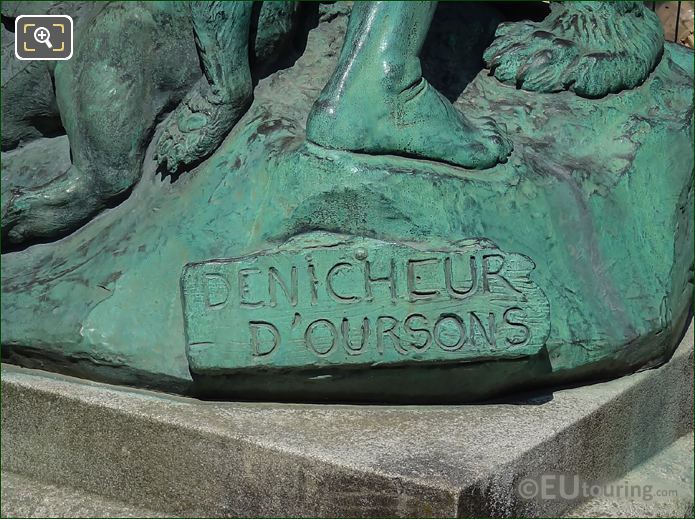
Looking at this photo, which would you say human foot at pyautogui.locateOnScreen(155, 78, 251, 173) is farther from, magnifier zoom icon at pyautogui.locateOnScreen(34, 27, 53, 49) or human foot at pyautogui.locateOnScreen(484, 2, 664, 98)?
human foot at pyautogui.locateOnScreen(484, 2, 664, 98)

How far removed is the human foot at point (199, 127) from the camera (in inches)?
113

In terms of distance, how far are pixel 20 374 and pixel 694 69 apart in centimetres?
191

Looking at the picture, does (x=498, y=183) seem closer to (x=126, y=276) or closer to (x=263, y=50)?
(x=263, y=50)

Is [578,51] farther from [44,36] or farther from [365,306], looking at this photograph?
[44,36]

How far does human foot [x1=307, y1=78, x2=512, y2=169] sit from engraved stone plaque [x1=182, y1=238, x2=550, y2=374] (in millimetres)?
246

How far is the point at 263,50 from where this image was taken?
2.96m

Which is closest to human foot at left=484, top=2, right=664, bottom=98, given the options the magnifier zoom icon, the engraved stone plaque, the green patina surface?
the green patina surface


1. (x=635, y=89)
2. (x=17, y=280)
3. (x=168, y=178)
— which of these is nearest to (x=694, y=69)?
(x=635, y=89)

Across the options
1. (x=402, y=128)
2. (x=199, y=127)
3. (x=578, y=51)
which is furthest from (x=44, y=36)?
(x=578, y=51)

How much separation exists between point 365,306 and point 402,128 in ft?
A: 1.33

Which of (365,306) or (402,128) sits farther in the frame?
(402,128)

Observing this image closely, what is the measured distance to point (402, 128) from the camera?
9.08 ft

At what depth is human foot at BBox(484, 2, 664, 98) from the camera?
10.2ft

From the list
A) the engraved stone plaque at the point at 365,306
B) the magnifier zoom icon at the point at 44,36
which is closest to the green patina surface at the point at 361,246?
the engraved stone plaque at the point at 365,306
